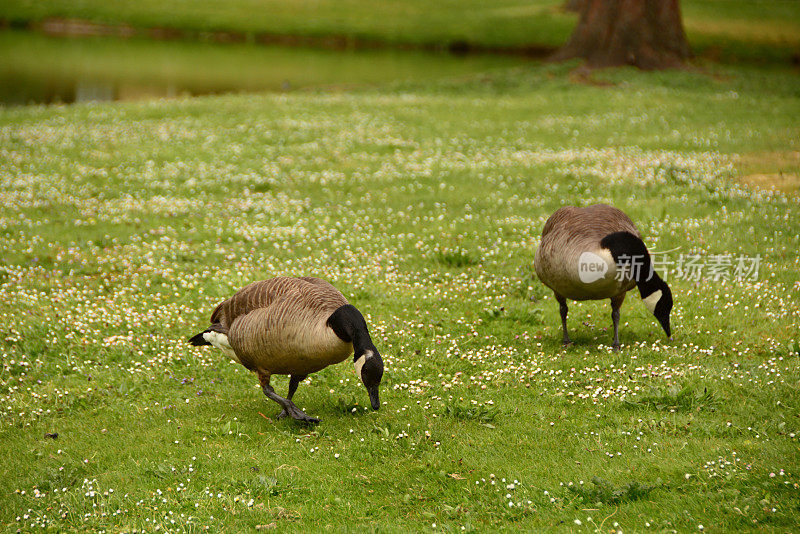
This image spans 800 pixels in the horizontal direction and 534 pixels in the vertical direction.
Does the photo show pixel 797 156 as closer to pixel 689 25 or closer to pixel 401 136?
pixel 401 136

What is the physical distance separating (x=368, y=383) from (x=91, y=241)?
1007cm

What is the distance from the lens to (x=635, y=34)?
3778cm

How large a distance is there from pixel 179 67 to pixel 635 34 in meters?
29.2

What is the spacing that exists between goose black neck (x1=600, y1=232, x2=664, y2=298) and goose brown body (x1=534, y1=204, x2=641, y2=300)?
0.08 metres

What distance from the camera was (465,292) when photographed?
13180 mm

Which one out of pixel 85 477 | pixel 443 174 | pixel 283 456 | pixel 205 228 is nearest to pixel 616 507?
pixel 283 456

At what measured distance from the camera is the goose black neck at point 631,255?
32.4 ft

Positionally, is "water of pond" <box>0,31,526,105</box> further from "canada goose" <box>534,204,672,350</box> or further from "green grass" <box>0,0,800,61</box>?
"canada goose" <box>534,204,672,350</box>

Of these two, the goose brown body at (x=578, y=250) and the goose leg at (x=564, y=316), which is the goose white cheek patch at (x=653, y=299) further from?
the goose leg at (x=564, y=316)

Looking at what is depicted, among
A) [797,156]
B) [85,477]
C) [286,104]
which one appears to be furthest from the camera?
[286,104]

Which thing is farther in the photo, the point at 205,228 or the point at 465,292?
the point at 205,228

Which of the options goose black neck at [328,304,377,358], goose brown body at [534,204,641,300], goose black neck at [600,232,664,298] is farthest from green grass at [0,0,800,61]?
goose black neck at [328,304,377,358]

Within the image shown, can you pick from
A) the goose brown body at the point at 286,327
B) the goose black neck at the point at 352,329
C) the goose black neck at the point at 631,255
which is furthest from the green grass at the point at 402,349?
the goose black neck at the point at 352,329

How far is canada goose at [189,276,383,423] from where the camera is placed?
8.14 metres
